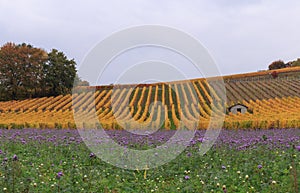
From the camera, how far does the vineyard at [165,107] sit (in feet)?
55.0

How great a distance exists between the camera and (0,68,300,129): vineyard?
55.0 ft

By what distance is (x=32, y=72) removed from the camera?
40156 mm

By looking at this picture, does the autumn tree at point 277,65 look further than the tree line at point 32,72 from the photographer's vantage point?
Yes

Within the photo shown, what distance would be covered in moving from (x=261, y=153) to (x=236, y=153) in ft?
1.55

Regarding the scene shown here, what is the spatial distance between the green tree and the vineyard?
582 centimetres

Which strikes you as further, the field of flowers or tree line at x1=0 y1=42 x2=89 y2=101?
tree line at x1=0 y1=42 x2=89 y2=101

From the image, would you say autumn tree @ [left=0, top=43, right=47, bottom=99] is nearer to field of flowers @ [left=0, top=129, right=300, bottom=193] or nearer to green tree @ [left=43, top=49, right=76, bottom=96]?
green tree @ [left=43, top=49, right=76, bottom=96]

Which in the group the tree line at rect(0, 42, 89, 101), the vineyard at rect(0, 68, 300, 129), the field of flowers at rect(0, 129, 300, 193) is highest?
the tree line at rect(0, 42, 89, 101)

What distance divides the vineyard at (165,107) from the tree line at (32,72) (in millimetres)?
5979

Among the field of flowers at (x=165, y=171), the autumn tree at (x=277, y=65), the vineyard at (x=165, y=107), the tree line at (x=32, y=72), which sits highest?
the autumn tree at (x=277, y=65)

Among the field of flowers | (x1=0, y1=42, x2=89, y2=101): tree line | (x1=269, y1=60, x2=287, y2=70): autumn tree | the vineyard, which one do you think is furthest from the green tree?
(x1=269, y1=60, x2=287, y2=70): autumn tree

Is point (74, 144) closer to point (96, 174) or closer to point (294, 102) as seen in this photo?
point (96, 174)

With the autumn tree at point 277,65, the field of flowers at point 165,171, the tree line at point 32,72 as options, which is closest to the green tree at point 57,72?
the tree line at point 32,72

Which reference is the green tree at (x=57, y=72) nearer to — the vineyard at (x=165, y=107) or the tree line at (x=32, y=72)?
the tree line at (x=32, y=72)
